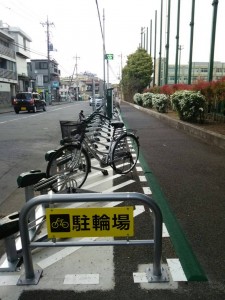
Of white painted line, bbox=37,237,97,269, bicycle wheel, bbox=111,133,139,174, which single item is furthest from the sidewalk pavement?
white painted line, bbox=37,237,97,269

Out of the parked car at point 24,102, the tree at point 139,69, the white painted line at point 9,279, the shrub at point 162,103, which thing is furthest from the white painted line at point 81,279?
the tree at point 139,69

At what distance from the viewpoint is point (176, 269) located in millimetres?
2924

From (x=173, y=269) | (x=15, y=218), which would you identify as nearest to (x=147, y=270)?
(x=173, y=269)

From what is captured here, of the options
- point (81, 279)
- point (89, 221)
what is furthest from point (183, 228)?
point (89, 221)

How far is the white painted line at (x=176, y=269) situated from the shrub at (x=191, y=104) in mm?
9487

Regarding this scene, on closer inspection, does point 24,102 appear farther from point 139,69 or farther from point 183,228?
point 183,228

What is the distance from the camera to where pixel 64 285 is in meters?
2.73

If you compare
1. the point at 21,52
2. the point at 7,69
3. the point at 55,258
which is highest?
the point at 21,52

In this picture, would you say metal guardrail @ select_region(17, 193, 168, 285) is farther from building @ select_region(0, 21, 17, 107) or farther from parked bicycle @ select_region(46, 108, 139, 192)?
building @ select_region(0, 21, 17, 107)

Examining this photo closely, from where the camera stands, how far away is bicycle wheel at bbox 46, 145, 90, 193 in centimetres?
463

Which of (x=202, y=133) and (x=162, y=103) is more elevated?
(x=162, y=103)

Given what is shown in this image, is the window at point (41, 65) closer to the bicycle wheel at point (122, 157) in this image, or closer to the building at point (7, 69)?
the building at point (7, 69)

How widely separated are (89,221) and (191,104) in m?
10.2

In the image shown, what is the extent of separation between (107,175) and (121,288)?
140 inches
